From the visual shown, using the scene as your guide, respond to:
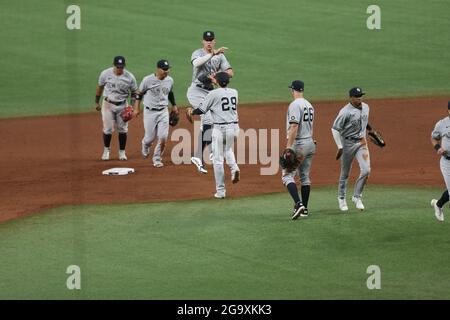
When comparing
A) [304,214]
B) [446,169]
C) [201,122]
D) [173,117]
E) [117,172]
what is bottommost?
[304,214]

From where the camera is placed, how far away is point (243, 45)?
96.8ft

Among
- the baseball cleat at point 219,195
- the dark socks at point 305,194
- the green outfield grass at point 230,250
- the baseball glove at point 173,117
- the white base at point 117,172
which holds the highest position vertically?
the baseball glove at point 173,117

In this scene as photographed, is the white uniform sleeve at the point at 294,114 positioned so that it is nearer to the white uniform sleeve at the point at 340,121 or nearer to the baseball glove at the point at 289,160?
the baseball glove at the point at 289,160

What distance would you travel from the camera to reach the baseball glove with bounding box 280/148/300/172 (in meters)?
13.9

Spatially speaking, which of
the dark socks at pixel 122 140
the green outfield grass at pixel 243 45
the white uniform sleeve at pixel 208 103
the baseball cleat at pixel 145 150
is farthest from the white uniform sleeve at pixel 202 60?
the green outfield grass at pixel 243 45

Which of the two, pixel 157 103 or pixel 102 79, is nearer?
pixel 157 103

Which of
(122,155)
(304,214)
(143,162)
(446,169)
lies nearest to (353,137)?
(304,214)

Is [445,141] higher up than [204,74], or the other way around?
[204,74]

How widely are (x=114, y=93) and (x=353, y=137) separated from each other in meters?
5.46

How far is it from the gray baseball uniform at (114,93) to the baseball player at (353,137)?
5.03 metres

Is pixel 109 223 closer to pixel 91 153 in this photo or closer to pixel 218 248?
pixel 218 248

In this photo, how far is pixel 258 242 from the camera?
1324 cm

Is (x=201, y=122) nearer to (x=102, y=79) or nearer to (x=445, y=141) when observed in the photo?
(x=102, y=79)

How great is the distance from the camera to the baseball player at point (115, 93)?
18156 millimetres
